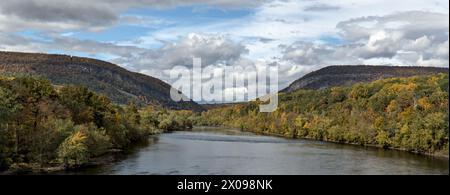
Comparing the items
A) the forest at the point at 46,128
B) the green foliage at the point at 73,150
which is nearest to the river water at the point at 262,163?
the green foliage at the point at 73,150

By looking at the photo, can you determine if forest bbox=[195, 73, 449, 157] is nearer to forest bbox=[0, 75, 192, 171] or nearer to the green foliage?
forest bbox=[0, 75, 192, 171]

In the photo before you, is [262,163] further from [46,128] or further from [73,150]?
[46,128]

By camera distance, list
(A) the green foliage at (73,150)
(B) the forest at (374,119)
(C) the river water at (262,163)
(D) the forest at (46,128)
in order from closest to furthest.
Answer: (D) the forest at (46,128) < (A) the green foliage at (73,150) < (C) the river water at (262,163) < (B) the forest at (374,119)

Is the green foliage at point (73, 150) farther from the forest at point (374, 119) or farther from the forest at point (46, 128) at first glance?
the forest at point (374, 119)

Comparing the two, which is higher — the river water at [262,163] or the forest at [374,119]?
the forest at [374,119]

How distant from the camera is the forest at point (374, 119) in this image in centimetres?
7994

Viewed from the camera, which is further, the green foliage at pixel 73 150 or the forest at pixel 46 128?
the green foliage at pixel 73 150

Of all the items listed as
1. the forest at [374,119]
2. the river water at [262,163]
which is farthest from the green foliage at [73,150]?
the forest at [374,119]

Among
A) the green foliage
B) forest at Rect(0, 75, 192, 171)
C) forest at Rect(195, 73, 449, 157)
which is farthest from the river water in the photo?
forest at Rect(195, 73, 449, 157)

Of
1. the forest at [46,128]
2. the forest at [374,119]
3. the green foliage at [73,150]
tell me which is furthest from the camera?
the forest at [374,119]

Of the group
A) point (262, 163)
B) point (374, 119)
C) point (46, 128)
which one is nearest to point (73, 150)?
point (46, 128)

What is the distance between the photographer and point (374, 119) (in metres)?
106

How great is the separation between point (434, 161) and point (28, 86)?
50542 mm
